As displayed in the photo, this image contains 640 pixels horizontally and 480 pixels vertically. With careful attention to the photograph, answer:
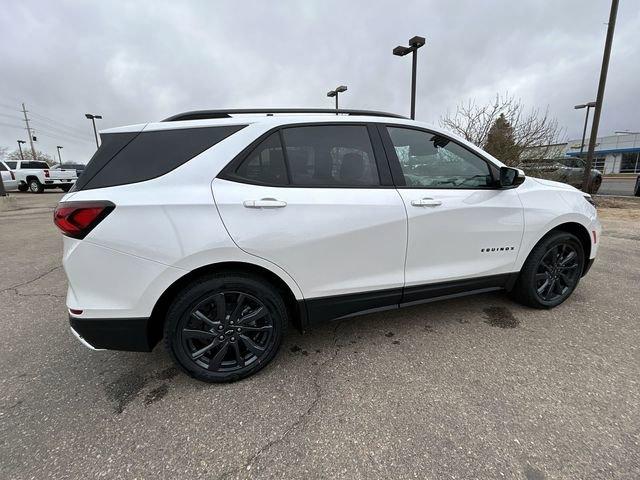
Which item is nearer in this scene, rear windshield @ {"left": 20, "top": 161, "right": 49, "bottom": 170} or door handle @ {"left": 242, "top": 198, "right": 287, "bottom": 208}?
door handle @ {"left": 242, "top": 198, "right": 287, "bottom": 208}

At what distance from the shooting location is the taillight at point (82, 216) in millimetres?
1939

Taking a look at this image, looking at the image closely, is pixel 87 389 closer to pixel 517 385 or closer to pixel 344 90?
pixel 517 385

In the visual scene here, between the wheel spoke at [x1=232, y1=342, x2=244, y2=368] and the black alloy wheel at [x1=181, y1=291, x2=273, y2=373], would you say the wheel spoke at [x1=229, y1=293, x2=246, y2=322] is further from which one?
the wheel spoke at [x1=232, y1=342, x2=244, y2=368]

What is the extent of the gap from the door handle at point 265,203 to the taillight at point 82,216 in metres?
0.77

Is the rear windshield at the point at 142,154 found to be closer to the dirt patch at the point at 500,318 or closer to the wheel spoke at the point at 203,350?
the wheel spoke at the point at 203,350

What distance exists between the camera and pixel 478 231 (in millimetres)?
2768

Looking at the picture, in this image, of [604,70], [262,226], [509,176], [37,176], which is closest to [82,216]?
[262,226]

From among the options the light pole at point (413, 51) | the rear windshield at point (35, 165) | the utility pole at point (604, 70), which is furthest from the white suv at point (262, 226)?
the rear windshield at point (35, 165)

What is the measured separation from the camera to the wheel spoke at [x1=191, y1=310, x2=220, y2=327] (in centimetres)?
217

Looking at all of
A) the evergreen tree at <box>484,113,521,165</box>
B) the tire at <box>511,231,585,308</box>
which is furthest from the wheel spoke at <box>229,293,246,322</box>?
the evergreen tree at <box>484,113,521,165</box>

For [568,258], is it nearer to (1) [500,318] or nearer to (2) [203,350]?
(1) [500,318]

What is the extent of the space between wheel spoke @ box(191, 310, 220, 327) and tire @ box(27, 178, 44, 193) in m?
24.1

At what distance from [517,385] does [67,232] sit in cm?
298

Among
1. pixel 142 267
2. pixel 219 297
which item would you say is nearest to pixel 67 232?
pixel 142 267
